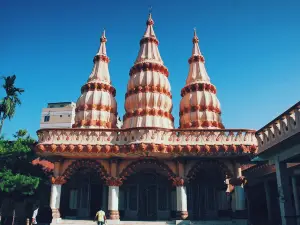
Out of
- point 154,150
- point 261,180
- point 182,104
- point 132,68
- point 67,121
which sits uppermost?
point 67,121

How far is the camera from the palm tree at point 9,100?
28736 millimetres

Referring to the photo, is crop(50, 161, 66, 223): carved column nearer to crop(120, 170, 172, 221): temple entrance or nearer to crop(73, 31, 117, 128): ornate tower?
crop(120, 170, 172, 221): temple entrance

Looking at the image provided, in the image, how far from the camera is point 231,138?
22297mm

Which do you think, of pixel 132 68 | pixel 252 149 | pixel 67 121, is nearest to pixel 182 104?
pixel 132 68

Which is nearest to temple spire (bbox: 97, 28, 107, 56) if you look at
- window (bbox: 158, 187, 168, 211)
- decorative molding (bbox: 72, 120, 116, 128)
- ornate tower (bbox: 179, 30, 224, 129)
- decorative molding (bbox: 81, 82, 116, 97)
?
decorative molding (bbox: 81, 82, 116, 97)

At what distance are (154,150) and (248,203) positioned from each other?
13.6m

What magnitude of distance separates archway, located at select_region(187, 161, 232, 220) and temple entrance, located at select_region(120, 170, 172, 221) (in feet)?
6.40

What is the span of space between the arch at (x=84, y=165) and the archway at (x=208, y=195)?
709cm

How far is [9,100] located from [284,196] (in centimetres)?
2561

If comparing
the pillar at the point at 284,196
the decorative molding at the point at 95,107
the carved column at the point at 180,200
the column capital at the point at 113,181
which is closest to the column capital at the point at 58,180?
the column capital at the point at 113,181

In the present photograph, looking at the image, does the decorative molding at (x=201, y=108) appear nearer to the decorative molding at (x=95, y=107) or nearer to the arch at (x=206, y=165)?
the arch at (x=206, y=165)

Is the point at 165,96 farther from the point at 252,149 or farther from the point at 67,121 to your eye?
the point at 67,121

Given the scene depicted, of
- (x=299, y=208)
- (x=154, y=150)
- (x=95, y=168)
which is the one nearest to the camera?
(x=299, y=208)

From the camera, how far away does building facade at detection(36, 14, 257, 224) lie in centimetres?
2184
